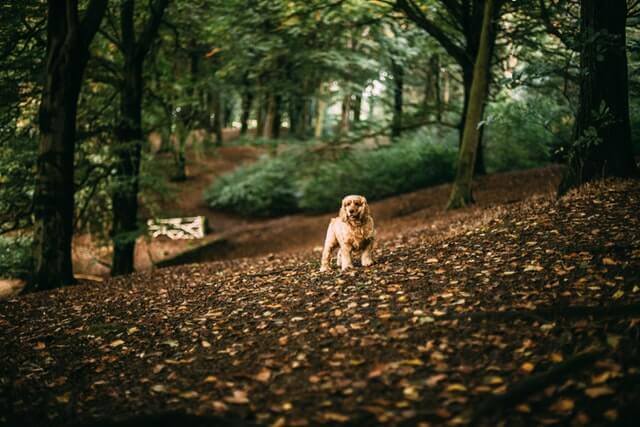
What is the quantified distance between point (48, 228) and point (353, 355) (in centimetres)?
702

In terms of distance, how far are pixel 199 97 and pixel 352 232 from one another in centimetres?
1012

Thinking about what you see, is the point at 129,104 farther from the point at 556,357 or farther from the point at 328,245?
the point at 556,357

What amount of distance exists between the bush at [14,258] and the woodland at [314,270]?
6 centimetres

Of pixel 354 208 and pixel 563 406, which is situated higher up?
→ pixel 354 208

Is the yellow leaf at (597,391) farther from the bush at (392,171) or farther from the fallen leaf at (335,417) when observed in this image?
the bush at (392,171)

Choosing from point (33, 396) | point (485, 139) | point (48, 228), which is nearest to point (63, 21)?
point (48, 228)

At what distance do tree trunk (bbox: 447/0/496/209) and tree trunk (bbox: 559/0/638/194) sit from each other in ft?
→ 11.6

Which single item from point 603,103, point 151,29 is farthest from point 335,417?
point 151,29

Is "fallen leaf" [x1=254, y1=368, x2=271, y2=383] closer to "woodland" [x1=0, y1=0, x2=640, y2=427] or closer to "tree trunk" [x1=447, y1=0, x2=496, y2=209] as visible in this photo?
"woodland" [x1=0, y1=0, x2=640, y2=427]

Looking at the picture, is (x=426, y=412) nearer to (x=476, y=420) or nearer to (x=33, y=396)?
(x=476, y=420)

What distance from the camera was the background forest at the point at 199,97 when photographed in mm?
A: 9078

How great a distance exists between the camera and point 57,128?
903cm

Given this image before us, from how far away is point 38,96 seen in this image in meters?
11.4

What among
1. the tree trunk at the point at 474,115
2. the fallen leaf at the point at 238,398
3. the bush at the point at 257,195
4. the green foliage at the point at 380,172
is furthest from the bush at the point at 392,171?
the fallen leaf at the point at 238,398
